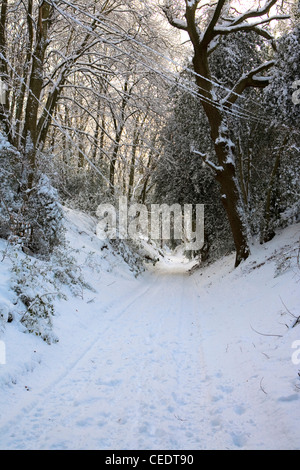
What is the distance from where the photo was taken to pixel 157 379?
12.9ft

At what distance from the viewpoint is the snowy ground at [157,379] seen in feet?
9.16

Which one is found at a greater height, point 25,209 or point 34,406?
point 25,209

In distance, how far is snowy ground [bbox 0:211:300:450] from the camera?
2793 mm

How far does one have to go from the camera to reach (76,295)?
7.23 metres

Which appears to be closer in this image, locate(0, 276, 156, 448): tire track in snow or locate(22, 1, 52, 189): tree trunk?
locate(0, 276, 156, 448): tire track in snow

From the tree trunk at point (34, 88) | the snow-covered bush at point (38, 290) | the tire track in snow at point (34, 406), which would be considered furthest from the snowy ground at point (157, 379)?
the tree trunk at point (34, 88)

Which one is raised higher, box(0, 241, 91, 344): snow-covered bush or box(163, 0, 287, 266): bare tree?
box(163, 0, 287, 266): bare tree

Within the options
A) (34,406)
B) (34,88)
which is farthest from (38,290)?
(34,88)

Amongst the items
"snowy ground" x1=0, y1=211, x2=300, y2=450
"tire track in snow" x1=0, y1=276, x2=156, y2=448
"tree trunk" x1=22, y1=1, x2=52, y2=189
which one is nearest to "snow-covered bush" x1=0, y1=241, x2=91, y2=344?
"snowy ground" x1=0, y1=211, x2=300, y2=450

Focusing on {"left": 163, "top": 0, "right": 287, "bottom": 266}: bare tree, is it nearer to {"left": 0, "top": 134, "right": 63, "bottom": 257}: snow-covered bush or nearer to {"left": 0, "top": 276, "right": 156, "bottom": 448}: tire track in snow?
{"left": 0, "top": 134, "right": 63, "bottom": 257}: snow-covered bush

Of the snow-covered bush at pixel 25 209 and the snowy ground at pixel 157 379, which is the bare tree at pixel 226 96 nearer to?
the snowy ground at pixel 157 379

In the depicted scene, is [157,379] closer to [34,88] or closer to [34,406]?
[34,406]

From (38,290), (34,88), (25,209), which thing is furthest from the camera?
(34,88)
